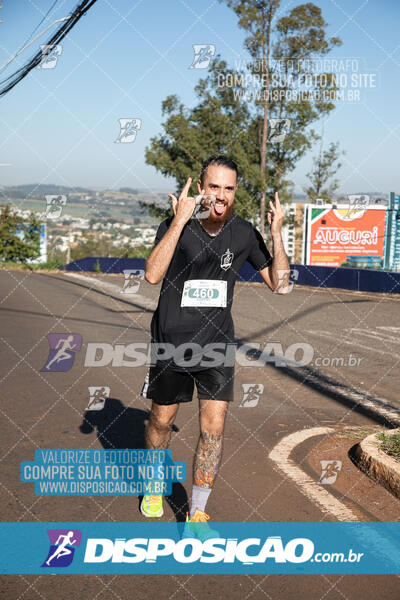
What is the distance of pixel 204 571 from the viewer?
3.23 meters

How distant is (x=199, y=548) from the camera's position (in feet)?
11.2

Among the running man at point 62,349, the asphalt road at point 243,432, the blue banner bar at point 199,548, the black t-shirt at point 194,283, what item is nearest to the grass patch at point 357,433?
the asphalt road at point 243,432

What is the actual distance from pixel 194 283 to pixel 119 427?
105 inches

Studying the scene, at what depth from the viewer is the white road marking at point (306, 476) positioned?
3951 millimetres

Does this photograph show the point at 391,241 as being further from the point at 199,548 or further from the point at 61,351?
the point at 199,548

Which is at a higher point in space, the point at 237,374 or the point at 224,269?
the point at 224,269

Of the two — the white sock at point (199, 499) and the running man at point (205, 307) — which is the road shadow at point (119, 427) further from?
the running man at point (205, 307)

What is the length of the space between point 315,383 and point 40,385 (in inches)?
128

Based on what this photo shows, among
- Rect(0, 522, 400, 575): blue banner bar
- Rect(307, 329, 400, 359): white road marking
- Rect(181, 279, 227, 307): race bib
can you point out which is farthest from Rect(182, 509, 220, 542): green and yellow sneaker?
Rect(307, 329, 400, 359): white road marking

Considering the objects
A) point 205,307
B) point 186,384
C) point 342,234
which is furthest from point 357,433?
point 342,234

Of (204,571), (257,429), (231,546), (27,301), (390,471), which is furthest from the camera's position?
(27,301)

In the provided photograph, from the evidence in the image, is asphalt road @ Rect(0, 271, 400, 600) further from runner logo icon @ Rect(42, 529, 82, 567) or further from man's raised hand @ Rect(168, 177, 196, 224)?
man's raised hand @ Rect(168, 177, 196, 224)

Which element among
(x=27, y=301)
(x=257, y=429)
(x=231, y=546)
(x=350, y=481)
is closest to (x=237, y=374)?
(x=257, y=429)

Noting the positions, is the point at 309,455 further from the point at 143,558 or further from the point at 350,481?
the point at 143,558
